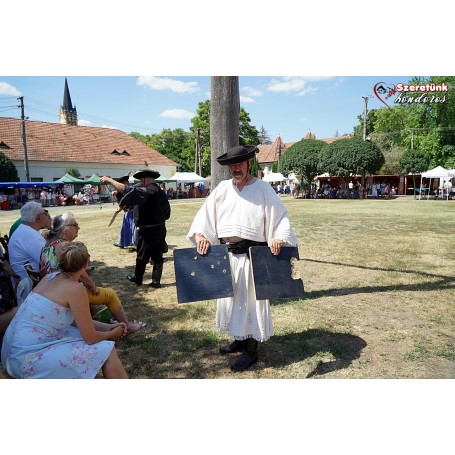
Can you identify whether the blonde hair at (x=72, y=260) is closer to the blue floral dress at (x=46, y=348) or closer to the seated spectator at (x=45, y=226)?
the blue floral dress at (x=46, y=348)

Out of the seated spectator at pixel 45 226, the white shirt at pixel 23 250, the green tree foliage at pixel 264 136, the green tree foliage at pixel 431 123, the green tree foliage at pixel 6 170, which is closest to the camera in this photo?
the white shirt at pixel 23 250

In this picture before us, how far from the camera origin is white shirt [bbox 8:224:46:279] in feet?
12.5

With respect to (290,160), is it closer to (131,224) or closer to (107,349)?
(131,224)

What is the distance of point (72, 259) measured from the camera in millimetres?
2533

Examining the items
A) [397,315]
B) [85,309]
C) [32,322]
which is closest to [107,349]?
[85,309]

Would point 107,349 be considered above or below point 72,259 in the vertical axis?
below

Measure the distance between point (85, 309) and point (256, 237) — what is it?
4.83 ft

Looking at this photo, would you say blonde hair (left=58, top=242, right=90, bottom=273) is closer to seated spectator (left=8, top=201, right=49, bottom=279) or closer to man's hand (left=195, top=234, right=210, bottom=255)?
man's hand (left=195, top=234, right=210, bottom=255)

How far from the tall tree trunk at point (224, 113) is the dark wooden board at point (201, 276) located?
1.64 m

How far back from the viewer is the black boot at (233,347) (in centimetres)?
349

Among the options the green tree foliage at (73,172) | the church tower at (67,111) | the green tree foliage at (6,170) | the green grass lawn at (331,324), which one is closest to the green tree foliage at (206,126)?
the green tree foliage at (73,172)

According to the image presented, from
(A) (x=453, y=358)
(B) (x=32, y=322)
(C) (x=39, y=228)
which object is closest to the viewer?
(B) (x=32, y=322)

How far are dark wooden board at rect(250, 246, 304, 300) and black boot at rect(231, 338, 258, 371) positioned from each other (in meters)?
0.56

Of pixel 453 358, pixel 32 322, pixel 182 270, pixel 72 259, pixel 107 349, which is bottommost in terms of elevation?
pixel 453 358
